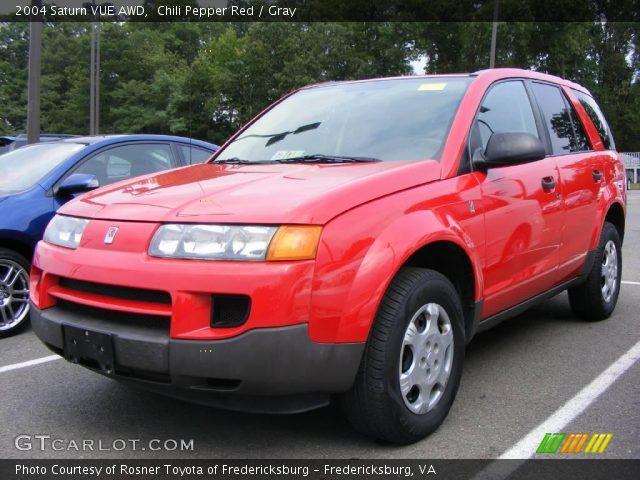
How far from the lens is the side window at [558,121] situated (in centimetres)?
432

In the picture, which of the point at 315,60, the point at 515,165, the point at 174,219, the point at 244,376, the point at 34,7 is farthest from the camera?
the point at 315,60

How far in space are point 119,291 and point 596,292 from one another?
3632 mm

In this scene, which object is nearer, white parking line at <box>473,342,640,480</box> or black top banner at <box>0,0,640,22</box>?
white parking line at <box>473,342,640,480</box>

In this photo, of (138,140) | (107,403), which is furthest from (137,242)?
(138,140)

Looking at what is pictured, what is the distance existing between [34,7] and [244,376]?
9258 mm

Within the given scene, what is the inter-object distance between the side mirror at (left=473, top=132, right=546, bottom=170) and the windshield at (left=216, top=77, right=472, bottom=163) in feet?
0.79

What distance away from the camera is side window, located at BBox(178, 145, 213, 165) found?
6.27 meters

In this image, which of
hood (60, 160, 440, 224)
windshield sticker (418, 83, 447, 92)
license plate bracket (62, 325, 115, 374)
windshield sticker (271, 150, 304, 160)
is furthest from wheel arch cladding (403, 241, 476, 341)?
license plate bracket (62, 325, 115, 374)

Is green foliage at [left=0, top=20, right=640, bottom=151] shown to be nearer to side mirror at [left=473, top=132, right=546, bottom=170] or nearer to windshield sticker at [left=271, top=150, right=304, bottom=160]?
windshield sticker at [left=271, top=150, right=304, bottom=160]

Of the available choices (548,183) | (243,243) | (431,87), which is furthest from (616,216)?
(243,243)

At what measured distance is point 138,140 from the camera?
5887mm

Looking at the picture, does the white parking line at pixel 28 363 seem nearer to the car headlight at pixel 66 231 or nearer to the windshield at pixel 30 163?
the car headlight at pixel 66 231

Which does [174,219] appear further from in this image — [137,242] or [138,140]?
[138,140]

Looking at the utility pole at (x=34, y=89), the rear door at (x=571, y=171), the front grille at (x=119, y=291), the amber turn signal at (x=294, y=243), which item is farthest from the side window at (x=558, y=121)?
the utility pole at (x=34, y=89)
